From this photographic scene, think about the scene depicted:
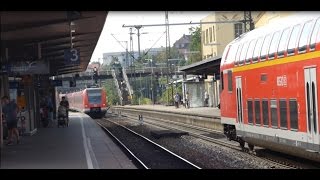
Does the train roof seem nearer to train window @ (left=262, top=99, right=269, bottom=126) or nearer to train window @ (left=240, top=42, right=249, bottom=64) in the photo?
train window @ (left=240, top=42, right=249, bottom=64)

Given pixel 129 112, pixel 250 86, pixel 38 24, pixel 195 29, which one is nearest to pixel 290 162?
pixel 250 86

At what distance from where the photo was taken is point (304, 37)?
1248 centimetres

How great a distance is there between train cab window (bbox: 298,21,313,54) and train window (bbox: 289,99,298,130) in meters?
1.10

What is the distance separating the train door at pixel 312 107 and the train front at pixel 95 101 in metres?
42.8

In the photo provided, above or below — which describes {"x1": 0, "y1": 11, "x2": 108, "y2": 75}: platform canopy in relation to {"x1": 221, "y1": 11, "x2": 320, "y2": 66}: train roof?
above

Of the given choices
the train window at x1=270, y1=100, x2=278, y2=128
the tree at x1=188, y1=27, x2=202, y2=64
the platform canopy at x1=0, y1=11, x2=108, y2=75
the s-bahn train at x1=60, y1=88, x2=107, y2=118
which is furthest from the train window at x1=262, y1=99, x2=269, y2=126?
the tree at x1=188, y1=27, x2=202, y2=64

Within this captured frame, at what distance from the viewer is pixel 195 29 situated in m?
75.0

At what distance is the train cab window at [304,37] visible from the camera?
1233 centimetres

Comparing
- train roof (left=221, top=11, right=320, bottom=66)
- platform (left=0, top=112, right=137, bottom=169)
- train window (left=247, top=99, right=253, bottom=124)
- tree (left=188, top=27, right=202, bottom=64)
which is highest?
tree (left=188, top=27, right=202, bottom=64)

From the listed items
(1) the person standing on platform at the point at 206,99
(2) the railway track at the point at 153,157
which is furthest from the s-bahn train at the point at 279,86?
(1) the person standing on platform at the point at 206,99

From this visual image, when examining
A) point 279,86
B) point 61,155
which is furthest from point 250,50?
point 61,155

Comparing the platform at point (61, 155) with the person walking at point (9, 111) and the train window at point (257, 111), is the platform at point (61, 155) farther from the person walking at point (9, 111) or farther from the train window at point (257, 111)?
the train window at point (257, 111)

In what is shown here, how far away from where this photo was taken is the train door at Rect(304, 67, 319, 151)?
11.7 metres

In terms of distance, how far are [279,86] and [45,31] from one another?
1014cm
